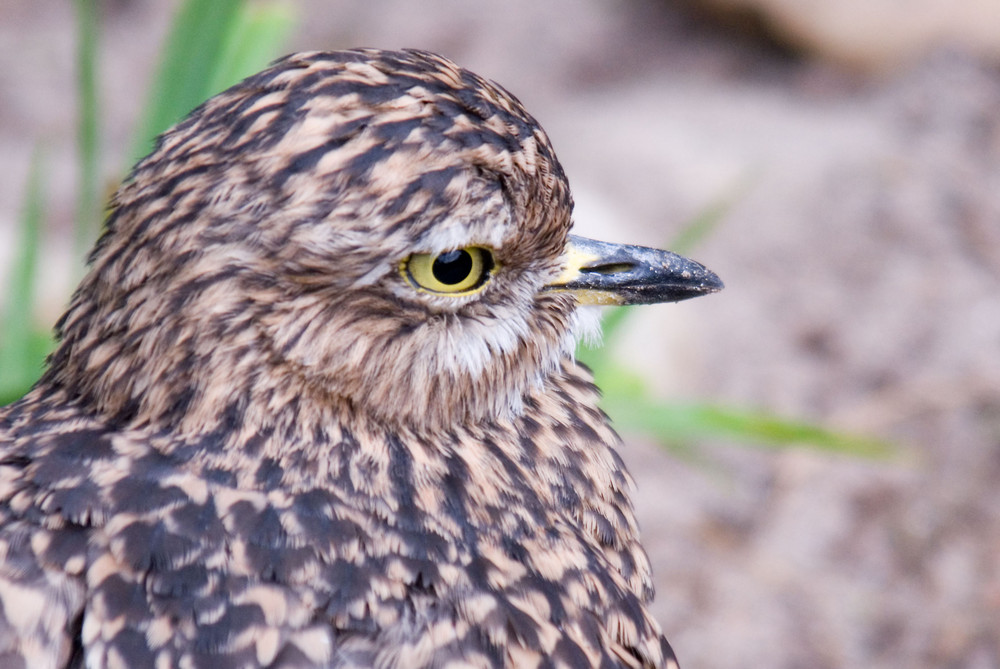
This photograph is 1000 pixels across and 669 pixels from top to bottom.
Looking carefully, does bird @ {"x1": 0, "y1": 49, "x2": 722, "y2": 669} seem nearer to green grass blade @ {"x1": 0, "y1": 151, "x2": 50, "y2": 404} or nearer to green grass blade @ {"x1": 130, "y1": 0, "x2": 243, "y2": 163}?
green grass blade @ {"x1": 130, "y1": 0, "x2": 243, "y2": 163}

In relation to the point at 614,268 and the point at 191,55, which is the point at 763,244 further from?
the point at 614,268

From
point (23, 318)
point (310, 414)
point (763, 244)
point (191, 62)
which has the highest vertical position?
point (763, 244)

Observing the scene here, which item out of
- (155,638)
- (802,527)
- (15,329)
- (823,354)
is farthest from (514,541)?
(823,354)

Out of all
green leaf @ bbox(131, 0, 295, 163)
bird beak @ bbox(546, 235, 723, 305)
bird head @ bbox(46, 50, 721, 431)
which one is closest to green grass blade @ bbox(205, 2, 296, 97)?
green leaf @ bbox(131, 0, 295, 163)

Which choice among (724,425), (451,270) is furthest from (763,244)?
(451,270)

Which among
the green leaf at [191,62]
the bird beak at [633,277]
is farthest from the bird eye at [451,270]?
the green leaf at [191,62]

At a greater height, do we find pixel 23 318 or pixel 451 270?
pixel 451 270
